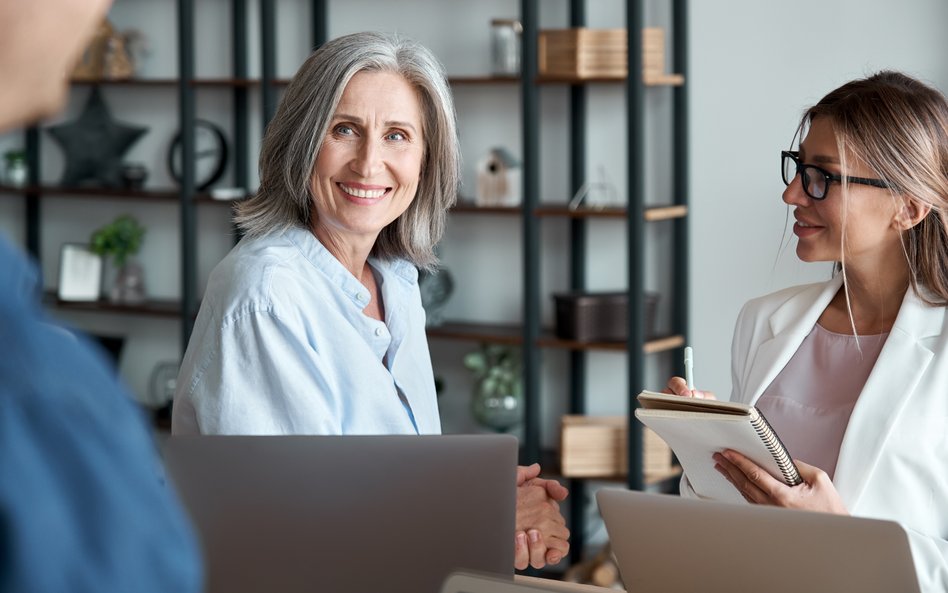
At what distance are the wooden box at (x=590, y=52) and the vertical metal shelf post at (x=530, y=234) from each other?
0.08 m

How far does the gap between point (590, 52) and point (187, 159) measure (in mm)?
1929

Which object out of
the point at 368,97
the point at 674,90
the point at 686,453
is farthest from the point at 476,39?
the point at 686,453

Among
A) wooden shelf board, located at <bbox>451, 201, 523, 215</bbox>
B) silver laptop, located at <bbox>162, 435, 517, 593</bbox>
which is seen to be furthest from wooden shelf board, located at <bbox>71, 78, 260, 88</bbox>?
silver laptop, located at <bbox>162, 435, 517, 593</bbox>

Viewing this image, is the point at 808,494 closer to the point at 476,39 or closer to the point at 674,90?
the point at 674,90

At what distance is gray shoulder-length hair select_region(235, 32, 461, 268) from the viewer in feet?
6.26

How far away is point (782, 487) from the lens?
1.65 m

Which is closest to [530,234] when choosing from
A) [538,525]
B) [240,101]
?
[240,101]

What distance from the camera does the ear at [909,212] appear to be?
2.04 metres

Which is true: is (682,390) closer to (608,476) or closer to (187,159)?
(608,476)

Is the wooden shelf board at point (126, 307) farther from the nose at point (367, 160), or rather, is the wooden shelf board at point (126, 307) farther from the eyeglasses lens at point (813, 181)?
the eyeglasses lens at point (813, 181)

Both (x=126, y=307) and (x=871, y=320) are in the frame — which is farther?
(x=126, y=307)

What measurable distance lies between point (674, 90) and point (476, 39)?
0.90 m

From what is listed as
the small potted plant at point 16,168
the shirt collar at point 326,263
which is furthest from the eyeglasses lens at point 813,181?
the small potted plant at point 16,168

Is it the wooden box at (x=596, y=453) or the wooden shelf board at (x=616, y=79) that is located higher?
the wooden shelf board at (x=616, y=79)
